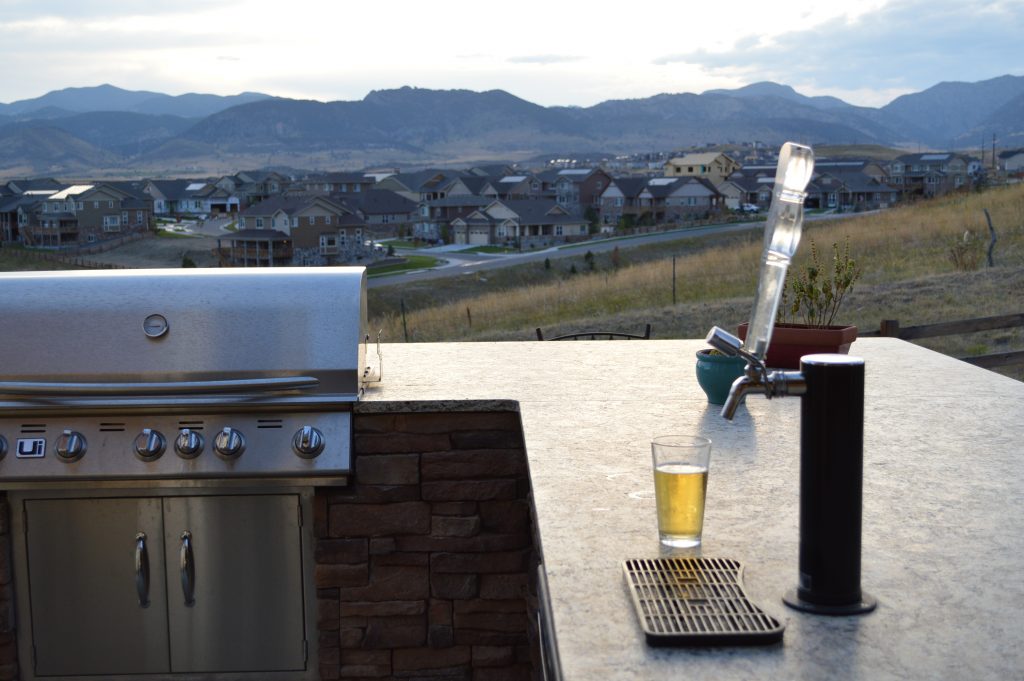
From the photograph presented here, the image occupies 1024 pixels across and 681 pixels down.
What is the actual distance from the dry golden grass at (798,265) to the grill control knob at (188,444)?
9.48 m

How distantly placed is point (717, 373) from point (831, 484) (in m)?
1.57

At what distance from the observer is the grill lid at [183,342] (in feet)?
11.4

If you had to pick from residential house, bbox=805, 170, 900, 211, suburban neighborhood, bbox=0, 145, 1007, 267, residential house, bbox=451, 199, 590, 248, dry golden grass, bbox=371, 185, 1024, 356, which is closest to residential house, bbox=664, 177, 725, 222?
suburban neighborhood, bbox=0, 145, 1007, 267

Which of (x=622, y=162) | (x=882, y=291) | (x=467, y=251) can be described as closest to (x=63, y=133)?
(x=622, y=162)

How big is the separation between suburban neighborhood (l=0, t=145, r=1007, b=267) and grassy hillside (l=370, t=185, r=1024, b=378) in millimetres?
25509

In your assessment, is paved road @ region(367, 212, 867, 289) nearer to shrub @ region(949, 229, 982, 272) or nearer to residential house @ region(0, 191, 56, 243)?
shrub @ region(949, 229, 982, 272)

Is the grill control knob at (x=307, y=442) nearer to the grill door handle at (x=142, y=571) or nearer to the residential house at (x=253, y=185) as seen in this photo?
the grill door handle at (x=142, y=571)

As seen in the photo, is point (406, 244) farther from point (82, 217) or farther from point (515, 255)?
point (82, 217)

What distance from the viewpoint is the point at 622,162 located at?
146 metres

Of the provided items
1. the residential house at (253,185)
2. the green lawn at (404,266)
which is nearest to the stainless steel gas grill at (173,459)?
the green lawn at (404,266)

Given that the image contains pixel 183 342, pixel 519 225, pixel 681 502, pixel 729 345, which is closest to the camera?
pixel 729 345

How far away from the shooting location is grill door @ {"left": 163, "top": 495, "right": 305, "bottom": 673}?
360 centimetres

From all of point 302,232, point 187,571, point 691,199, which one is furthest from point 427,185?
point 187,571

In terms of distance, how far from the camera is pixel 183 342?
3553 millimetres
